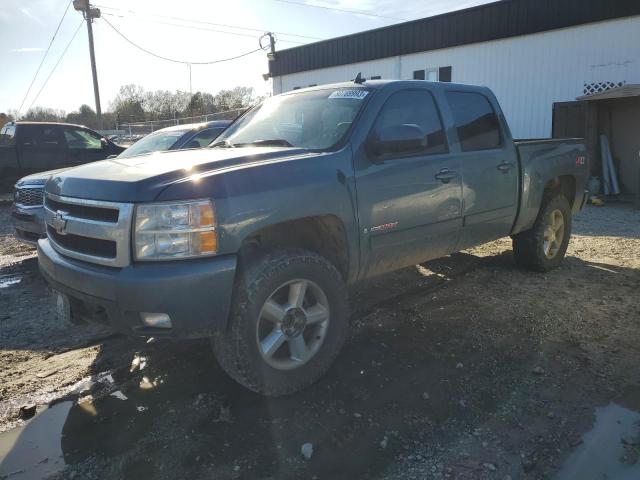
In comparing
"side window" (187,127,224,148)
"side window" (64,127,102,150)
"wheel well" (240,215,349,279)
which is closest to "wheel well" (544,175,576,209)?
"wheel well" (240,215,349,279)

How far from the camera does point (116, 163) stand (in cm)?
348

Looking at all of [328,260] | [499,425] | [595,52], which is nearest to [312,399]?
[328,260]

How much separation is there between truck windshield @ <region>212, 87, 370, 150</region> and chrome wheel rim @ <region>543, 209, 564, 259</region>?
9.90 ft

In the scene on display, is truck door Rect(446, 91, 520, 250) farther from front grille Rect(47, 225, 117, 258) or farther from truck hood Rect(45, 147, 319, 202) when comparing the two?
front grille Rect(47, 225, 117, 258)

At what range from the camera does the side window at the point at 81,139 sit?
11336 millimetres

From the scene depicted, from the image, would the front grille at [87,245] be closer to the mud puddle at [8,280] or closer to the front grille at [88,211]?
the front grille at [88,211]

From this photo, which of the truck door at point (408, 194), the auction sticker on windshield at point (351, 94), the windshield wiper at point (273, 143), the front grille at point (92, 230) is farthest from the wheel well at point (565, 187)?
the front grille at point (92, 230)

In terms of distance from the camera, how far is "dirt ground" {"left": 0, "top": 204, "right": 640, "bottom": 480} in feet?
8.62

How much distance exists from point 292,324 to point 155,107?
56.4 metres

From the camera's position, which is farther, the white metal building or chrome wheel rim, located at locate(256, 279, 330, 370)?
the white metal building

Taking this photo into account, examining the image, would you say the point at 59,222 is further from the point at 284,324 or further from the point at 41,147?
the point at 41,147

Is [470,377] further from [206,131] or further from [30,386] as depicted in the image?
[206,131]

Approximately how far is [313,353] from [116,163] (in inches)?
73.8

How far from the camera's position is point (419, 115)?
415 cm
